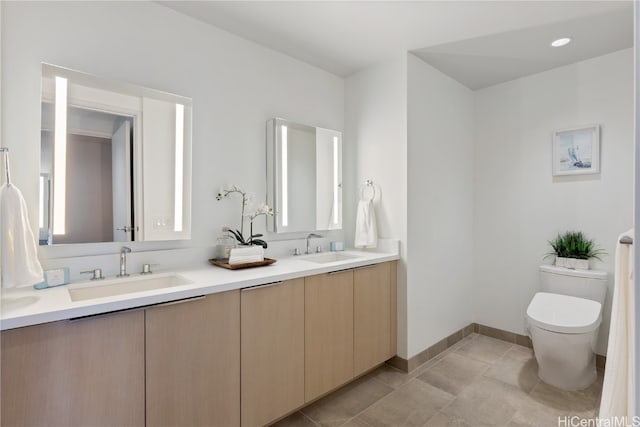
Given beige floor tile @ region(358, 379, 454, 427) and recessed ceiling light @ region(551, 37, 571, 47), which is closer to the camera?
beige floor tile @ region(358, 379, 454, 427)

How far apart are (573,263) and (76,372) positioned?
316cm

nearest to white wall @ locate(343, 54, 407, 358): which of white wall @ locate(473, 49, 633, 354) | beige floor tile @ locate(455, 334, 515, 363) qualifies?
beige floor tile @ locate(455, 334, 515, 363)

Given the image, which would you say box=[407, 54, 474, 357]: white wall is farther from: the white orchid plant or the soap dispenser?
the soap dispenser

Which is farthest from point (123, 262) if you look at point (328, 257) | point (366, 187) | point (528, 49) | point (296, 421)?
point (528, 49)

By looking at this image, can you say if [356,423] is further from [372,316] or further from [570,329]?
[570,329]

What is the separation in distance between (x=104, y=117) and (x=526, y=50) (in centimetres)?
283

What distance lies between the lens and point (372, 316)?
7.36 feet

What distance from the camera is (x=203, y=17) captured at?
6.39 feet

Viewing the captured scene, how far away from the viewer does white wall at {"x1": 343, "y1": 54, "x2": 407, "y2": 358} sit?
7.94 feet

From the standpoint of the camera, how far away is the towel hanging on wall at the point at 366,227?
2514mm

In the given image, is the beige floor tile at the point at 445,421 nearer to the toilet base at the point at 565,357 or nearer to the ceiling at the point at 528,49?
the toilet base at the point at 565,357

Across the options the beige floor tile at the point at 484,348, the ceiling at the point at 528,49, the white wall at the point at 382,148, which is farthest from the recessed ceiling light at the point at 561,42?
the beige floor tile at the point at 484,348

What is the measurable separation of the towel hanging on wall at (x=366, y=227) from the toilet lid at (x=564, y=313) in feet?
3.94

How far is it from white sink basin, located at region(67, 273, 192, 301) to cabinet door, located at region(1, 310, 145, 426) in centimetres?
37
